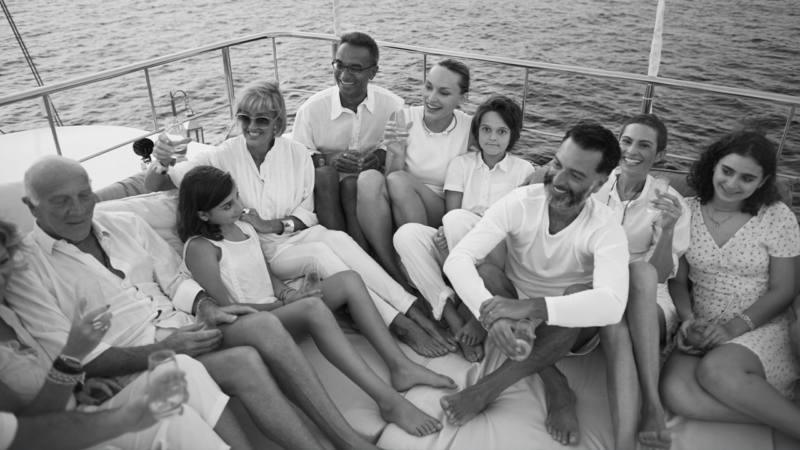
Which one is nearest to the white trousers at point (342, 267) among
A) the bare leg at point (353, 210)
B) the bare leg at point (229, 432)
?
the bare leg at point (353, 210)

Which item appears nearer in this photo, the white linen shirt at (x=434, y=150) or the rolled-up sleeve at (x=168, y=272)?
the rolled-up sleeve at (x=168, y=272)

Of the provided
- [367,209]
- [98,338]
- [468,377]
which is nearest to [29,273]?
[98,338]

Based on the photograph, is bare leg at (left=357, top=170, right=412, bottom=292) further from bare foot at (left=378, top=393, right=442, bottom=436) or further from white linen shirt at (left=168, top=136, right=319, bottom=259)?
bare foot at (left=378, top=393, right=442, bottom=436)

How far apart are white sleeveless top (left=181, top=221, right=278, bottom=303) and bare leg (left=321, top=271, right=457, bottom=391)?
241 millimetres

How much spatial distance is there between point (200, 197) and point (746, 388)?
2.01m

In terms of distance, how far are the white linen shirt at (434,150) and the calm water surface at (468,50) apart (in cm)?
730

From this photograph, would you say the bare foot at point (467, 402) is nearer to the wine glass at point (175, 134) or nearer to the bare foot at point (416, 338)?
the bare foot at point (416, 338)

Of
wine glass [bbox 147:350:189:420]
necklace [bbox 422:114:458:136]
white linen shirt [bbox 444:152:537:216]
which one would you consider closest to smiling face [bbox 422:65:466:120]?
necklace [bbox 422:114:458:136]

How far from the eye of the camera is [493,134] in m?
2.59

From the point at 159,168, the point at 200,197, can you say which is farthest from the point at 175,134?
the point at 200,197

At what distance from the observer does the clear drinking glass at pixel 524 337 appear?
→ 1.77 m

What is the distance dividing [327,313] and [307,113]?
138 centimetres

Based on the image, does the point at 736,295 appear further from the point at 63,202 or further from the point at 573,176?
the point at 63,202

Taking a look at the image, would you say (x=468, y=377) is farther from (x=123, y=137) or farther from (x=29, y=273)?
(x=123, y=137)
